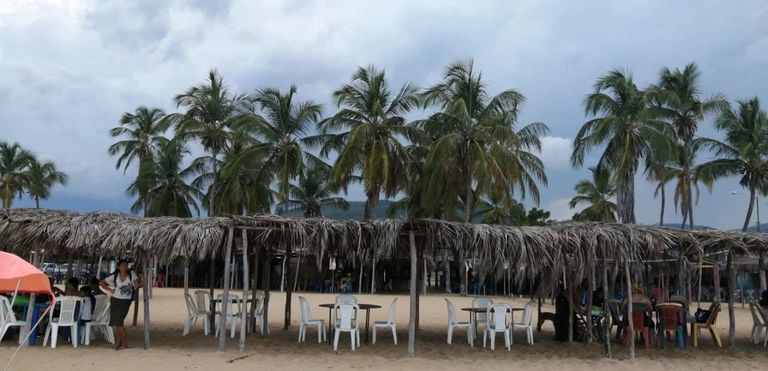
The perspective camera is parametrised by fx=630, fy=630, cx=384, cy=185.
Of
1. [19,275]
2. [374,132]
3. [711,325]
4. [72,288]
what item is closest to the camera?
[19,275]

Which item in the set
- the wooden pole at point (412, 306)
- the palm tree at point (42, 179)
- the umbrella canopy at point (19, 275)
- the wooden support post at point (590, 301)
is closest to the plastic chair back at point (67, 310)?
the umbrella canopy at point (19, 275)

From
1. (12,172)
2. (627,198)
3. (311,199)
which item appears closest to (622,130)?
(627,198)

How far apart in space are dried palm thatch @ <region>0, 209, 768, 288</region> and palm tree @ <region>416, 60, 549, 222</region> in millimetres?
12035

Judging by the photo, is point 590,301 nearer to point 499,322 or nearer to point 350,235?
point 499,322

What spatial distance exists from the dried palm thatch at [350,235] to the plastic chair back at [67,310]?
0.81m

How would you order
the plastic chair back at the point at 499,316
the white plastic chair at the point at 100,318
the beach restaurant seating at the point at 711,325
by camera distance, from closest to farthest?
the white plastic chair at the point at 100,318, the plastic chair back at the point at 499,316, the beach restaurant seating at the point at 711,325

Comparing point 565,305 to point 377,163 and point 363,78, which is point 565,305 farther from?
point 363,78

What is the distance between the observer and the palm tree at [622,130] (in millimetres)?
25172

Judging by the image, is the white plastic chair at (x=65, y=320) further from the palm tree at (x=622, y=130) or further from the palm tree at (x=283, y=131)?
the palm tree at (x=622, y=130)

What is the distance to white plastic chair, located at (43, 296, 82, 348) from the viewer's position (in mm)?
9664

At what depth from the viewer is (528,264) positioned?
9.99 metres

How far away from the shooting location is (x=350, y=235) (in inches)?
395

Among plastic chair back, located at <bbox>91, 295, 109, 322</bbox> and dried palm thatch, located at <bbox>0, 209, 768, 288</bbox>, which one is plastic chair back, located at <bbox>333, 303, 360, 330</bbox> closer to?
dried palm thatch, located at <bbox>0, 209, 768, 288</bbox>

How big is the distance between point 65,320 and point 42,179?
115 feet
